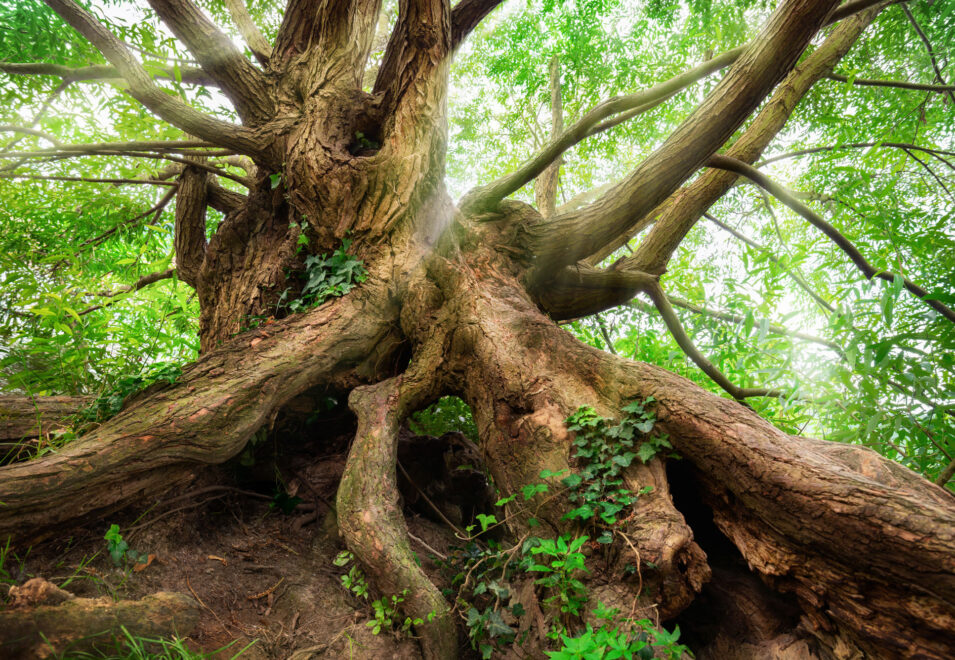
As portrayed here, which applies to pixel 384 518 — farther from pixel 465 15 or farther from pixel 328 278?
pixel 465 15

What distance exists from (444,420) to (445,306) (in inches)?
→ 59.7

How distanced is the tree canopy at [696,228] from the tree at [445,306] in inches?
1.8

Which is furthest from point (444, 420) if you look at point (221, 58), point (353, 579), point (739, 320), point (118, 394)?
point (221, 58)

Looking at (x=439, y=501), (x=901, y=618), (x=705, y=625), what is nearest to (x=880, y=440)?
(x=901, y=618)

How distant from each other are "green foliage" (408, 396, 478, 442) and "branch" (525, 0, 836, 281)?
5.31 feet

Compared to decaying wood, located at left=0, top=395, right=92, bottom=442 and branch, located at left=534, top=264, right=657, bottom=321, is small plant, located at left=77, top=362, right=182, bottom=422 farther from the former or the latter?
branch, located at left=534, top=264, right=657, bottom=321

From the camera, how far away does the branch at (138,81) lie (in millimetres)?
2227

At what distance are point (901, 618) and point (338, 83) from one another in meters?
4.24

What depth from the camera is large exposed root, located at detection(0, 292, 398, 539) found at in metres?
1.79

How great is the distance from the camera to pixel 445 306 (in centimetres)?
299

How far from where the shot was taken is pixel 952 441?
2.04 m

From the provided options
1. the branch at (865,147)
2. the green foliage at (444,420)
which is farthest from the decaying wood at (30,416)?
the branch at (865,147)

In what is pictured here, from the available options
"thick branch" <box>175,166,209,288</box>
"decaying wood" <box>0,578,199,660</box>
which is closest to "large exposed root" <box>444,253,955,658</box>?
"decaying wood" <box>0,578,199,660</box>

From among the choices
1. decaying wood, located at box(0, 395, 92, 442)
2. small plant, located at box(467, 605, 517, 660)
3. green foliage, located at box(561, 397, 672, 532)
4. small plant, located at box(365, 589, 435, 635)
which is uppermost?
green foliage, located at box(561, 397, 672, 532)
